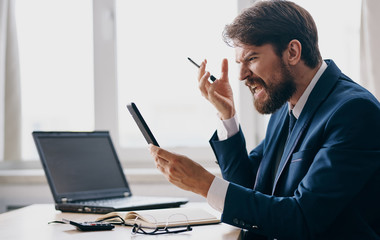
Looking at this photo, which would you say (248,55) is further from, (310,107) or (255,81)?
(310,107)

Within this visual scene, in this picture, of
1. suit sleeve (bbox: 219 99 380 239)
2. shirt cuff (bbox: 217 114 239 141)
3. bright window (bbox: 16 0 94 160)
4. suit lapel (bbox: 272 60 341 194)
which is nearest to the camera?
suit sleeve (bbox: 219 99 380 239)

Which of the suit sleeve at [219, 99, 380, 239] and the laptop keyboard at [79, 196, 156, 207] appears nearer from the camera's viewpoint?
the suit sleeve at [219, 99, 380, 239]

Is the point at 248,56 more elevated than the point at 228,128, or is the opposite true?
the point at 248,56

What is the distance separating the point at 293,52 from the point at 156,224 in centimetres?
69

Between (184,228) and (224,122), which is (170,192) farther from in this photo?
(184,228)

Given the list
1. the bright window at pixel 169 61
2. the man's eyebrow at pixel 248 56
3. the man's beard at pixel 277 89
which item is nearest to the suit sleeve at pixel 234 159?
the man's beard at pixel 277 89

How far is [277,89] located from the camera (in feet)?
5.34

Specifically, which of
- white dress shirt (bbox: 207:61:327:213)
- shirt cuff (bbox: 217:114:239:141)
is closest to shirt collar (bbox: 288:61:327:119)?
white dress shirt (bbox: 207:61:327:213)

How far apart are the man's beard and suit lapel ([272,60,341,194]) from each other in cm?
13

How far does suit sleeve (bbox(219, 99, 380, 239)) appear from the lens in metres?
1.27

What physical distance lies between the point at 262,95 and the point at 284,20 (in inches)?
10.6

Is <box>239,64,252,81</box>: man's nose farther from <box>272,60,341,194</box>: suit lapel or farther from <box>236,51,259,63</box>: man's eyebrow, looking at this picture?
<box>272,60,341,194</box>: suit lapel

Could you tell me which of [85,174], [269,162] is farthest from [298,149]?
[85,174]

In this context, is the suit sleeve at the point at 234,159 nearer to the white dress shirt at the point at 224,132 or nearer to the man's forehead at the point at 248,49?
the white dress shirt at the point at 224,132
